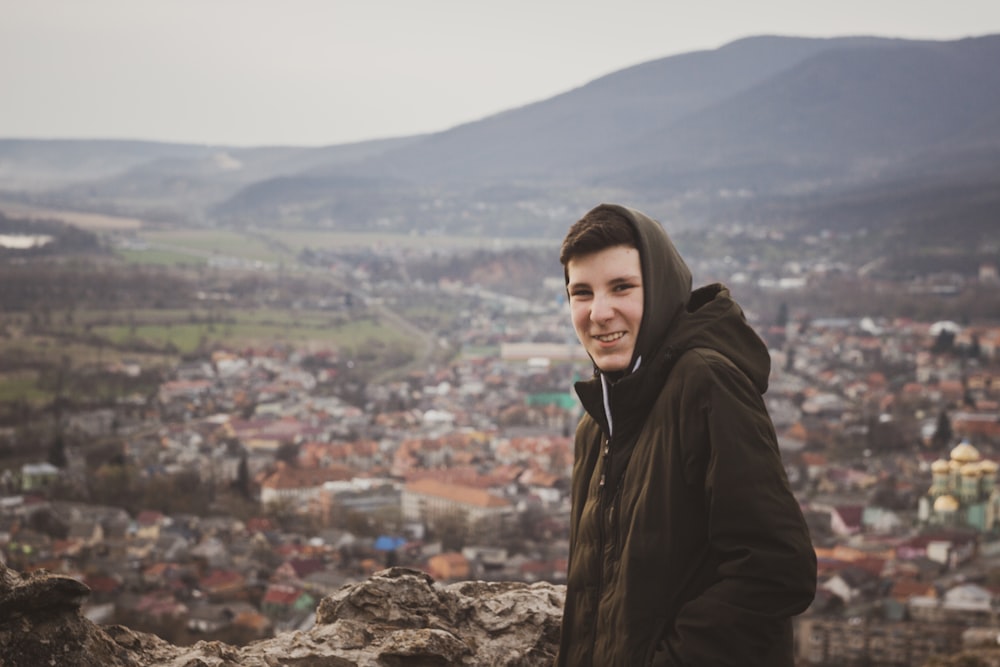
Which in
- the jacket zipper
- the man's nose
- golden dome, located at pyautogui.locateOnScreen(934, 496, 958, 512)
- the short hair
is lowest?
golden dome, located at pyautogui.locateOnScreen(934, 496, 958, 512)

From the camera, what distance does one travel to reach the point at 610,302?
1450 millimetres

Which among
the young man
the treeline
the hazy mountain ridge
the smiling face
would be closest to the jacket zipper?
the young man

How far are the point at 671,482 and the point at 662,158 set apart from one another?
92.1 meters

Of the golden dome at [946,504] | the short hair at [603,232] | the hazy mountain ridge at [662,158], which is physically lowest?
the golden dome at [946,504]

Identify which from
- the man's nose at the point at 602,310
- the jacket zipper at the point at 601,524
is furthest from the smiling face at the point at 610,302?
the jacket zipper at the point at 601,524

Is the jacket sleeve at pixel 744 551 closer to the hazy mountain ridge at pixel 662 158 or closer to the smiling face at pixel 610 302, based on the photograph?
the smiling face at pixel 610 302

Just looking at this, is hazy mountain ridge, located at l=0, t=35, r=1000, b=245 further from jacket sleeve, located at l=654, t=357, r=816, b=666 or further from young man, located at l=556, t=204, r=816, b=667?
jacket sleeve, located at l=654, t=357, r=816, b=666

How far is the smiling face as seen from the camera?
4.75 ft

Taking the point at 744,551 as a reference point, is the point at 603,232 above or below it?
above

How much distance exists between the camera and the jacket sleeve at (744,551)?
50.9 inches

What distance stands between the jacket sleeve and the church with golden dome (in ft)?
60.8

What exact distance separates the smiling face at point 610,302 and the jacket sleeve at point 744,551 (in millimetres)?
162

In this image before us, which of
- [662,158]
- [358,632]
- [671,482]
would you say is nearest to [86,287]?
[358,632]

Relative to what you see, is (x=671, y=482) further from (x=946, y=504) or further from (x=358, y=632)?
(x=946, y=504)
